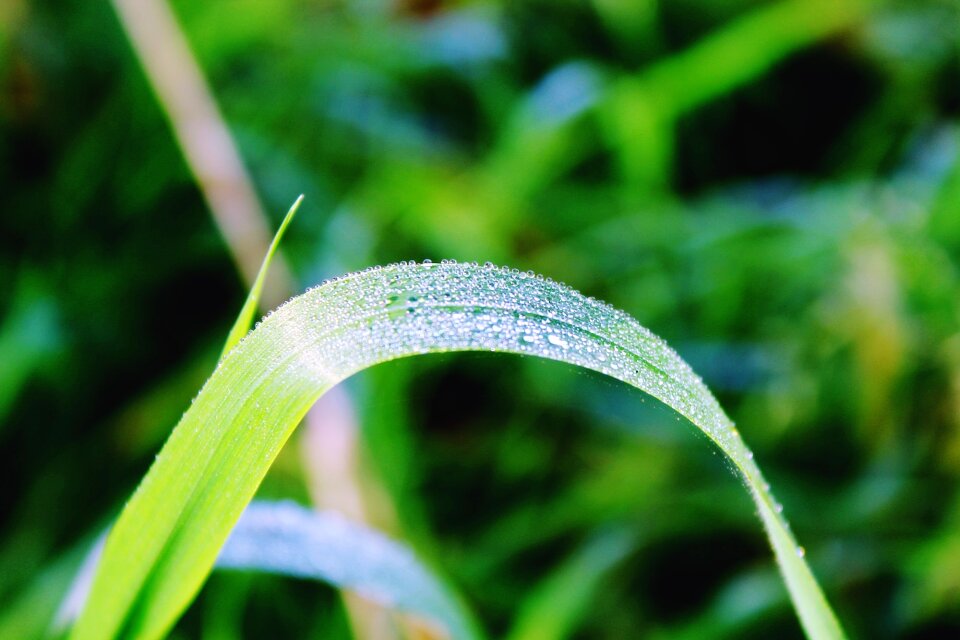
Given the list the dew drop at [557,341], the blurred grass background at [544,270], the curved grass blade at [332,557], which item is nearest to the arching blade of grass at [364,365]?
the dew drop at [557,341]

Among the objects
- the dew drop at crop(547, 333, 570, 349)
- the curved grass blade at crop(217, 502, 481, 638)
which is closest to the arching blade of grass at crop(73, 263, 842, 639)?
the dew drop at crop(547, 333, 570, 349)

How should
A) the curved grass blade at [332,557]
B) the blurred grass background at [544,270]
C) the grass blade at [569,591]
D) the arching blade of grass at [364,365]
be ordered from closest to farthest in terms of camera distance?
the arching blade of grass at [364,365] → the curved grass blade at [332,557] → the grass blade at [569,591] → the blurred grass background at [544,270]

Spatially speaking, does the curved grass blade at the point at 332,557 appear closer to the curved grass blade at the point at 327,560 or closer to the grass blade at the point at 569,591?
the curved grass blade at the point at 327,560

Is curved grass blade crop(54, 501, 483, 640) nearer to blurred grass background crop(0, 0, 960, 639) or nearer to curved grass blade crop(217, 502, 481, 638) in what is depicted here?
curved grass blade crop(217, 502, 481, 638)

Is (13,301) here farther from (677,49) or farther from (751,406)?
(677,49)

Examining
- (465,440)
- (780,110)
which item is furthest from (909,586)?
(780,110)
